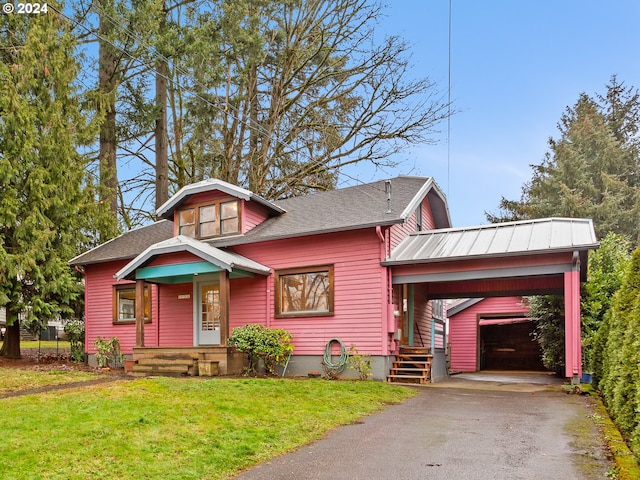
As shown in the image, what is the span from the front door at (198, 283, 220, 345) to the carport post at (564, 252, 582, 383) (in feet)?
28.0

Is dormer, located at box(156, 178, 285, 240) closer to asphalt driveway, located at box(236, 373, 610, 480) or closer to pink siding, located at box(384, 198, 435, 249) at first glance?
pink siding, located at box(384, 198, 435, 249)

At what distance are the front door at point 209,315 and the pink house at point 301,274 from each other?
30 millimetres

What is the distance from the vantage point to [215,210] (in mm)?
15359

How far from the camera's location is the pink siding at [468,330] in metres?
20.2

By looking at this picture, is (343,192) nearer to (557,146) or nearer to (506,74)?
(506,74)

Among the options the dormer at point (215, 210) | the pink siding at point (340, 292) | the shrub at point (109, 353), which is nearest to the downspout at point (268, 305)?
the pink siding at point (340, 292)

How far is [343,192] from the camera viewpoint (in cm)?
1609

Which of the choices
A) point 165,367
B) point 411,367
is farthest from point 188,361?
point 411,367

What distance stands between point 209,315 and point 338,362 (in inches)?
161

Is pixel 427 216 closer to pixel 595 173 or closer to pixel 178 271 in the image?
pixel 178 271

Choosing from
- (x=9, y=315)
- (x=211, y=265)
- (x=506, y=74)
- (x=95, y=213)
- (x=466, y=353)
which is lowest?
(x=466, y=353)

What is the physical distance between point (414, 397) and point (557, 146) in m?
25.8

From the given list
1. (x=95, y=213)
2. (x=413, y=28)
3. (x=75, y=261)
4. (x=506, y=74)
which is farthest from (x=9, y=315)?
(x=506, y=74)

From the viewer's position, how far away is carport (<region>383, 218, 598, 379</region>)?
426 inches
